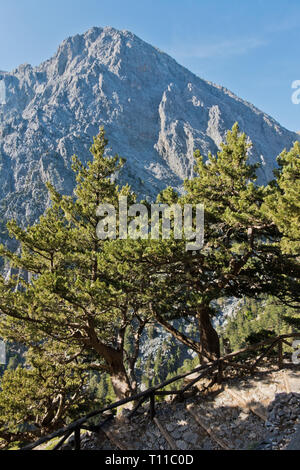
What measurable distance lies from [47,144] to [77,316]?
17400cm

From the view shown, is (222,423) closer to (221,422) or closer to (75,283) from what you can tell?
(221,422)

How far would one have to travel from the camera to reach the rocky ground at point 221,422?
750cm

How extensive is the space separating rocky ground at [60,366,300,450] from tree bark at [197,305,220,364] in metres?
3.58

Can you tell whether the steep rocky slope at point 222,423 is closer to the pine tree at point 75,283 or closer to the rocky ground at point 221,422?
the rocky ground at point 221,422

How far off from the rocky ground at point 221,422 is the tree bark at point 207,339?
3.58 metres

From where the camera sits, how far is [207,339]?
14.2 m

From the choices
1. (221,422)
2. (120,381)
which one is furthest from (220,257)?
(120,381)

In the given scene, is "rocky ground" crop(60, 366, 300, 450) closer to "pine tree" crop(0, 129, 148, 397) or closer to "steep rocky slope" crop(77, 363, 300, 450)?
"steep rocky slope" crop(77, 363, 300, 450)

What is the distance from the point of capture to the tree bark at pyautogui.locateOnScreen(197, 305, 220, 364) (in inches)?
548

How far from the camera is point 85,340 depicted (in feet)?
45.3

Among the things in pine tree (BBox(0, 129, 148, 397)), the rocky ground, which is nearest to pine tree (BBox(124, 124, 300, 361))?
pine tree (BBox(0, 129, 148, 397))

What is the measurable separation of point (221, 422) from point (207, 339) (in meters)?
5.75
